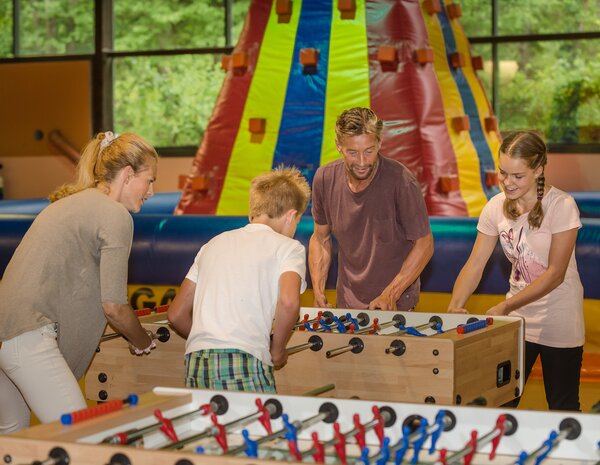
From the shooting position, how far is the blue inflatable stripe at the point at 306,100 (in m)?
6.39

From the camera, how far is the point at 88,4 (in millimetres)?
11445

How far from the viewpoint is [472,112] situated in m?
7.00

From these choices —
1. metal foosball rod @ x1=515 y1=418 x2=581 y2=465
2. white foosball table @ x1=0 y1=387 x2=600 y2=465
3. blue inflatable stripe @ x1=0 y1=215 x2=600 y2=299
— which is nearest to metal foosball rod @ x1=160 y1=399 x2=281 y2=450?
white foosball table @ x1=0 y1=387 x2=600 y2=465

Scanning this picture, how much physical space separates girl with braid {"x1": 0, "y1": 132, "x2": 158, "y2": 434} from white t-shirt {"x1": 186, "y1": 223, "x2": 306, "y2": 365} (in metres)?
0.25

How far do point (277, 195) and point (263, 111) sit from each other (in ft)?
12.1

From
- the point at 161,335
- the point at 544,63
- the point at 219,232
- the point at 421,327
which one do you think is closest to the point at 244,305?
the point at 161,335

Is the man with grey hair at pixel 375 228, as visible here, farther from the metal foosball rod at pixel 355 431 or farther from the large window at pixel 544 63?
the large window at pixel 544 63

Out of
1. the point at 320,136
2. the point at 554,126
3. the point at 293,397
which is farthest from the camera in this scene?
the point at 554,126

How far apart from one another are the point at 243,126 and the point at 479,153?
1.59 m

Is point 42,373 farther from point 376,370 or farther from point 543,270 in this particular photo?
point 543,270

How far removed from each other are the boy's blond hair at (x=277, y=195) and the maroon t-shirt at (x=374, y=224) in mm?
912

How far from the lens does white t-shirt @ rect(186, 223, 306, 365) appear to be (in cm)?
277

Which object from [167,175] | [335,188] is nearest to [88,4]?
[167,175]

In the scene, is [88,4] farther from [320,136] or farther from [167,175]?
[320,136]
